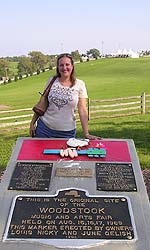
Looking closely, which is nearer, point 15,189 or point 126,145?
point 15,189

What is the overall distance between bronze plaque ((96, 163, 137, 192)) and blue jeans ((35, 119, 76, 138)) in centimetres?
87

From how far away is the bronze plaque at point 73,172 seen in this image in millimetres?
4242

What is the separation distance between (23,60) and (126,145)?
88.5 metres

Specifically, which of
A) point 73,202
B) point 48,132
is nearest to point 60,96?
point 48,132

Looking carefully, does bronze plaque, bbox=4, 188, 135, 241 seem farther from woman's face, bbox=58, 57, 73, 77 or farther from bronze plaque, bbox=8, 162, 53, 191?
woman's face, bbox=58, 57, 73, 77

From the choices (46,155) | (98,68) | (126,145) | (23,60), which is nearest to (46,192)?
(46,155)

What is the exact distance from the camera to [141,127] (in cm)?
1388

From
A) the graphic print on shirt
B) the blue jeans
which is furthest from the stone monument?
the graphic print on shirt

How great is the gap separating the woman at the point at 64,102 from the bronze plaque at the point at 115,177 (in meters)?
0.86

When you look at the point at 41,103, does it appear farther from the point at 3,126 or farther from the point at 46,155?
the point at 3,126

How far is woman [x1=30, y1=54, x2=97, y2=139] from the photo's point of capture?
491 centimetres

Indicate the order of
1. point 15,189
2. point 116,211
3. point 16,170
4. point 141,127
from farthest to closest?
point 141,127 → point 16,170 → point 15,189 → point 116,211

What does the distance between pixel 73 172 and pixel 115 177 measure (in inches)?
17.6

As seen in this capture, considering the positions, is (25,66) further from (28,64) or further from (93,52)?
(93,52)
